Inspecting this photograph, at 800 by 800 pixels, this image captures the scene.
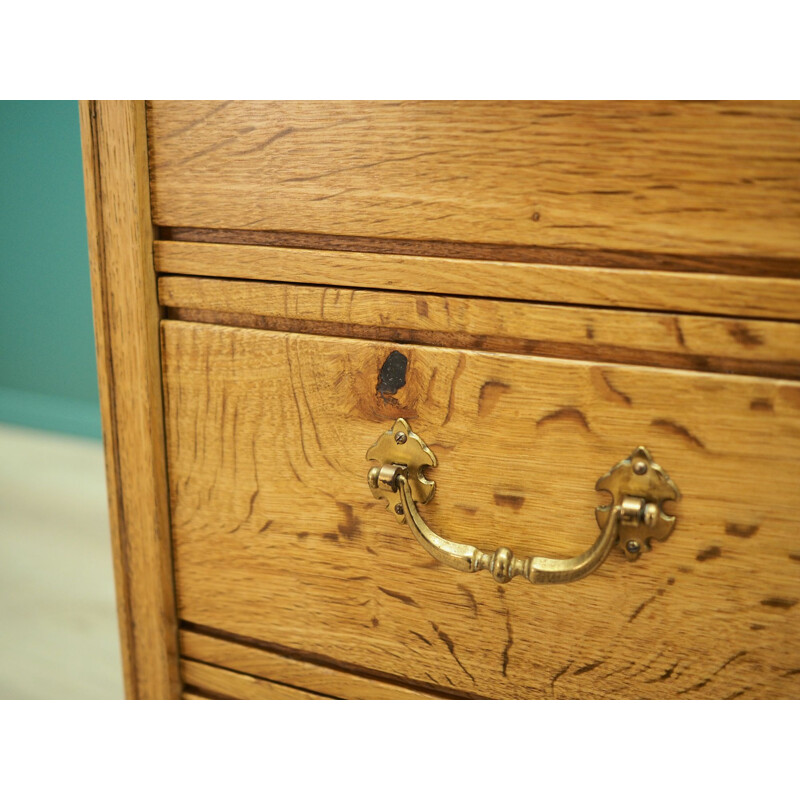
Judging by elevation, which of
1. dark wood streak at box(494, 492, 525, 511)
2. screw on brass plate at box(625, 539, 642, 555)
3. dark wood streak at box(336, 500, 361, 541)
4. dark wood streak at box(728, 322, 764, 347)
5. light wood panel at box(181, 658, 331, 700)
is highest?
dark wood streak at box(728, 322, 764, 347)

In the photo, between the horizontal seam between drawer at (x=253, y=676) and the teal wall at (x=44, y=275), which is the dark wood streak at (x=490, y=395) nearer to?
the horizontal seam between drawer at (x=253, y=676)

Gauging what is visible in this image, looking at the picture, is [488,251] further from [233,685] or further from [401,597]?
[233,685]

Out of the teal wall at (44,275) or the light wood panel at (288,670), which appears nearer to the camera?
the light wood panel at (288,670)

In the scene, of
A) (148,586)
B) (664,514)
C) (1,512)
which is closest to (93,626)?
(1,512)

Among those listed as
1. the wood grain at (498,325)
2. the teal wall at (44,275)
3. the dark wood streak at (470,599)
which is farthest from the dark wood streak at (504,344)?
the teal wall at (44,275)

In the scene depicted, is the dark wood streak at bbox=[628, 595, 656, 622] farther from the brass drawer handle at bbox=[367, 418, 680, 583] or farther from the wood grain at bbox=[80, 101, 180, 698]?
the wood grain at bbox=[80, 101, 180, 698]

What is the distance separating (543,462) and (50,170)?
808 millimetres

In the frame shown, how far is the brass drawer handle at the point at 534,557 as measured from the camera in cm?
29

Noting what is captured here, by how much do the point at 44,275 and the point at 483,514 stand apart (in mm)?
837

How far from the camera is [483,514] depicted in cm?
32

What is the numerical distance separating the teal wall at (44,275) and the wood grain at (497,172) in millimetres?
604

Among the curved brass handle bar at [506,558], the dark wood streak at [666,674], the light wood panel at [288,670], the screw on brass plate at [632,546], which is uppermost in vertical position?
the screw on brass plate at [632,546]

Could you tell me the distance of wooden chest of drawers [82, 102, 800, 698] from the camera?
0.27m

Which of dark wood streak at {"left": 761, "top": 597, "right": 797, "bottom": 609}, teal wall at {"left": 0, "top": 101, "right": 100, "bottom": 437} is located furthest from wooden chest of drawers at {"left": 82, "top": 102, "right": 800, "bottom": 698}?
teal wall at {"left": 0, "top": 101, "right": 100, "bottom": 437}
